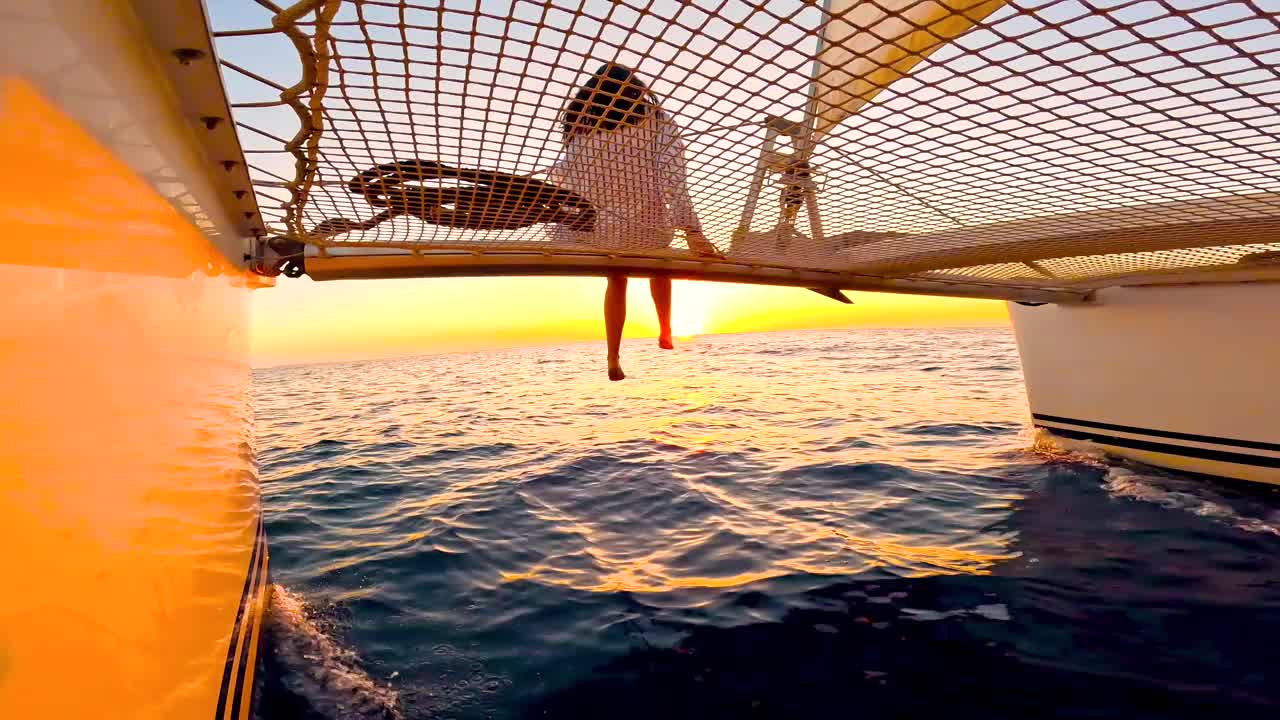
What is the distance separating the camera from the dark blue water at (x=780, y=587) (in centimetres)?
208

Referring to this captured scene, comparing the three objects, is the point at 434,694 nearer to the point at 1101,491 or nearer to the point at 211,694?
the point at 211,694

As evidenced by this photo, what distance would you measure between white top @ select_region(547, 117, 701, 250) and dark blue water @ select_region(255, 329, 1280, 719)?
1.82 m

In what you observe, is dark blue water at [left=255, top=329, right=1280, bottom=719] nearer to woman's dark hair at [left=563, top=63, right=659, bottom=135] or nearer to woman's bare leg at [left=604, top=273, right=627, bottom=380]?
woman's bare leg at [left=604, top=273, right=627, bottom=380]

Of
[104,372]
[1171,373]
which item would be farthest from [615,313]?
[1171,373]

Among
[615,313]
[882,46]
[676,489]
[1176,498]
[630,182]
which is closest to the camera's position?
[882,46]

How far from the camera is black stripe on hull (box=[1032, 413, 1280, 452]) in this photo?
382 cm

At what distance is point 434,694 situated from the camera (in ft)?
7.07

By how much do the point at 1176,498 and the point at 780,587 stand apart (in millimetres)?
2867

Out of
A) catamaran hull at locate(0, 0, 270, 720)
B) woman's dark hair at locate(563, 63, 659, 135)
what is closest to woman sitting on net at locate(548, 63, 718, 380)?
woman's dark hair at locate(563, 63, 659, 135)

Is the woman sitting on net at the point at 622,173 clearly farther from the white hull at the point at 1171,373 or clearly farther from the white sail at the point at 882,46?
the white hull at the point at 1171,373

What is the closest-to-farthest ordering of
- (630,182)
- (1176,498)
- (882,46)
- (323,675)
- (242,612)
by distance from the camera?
(882,46), (242,612), (323,675), (630,182), (1176,498)

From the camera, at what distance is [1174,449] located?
4262mm

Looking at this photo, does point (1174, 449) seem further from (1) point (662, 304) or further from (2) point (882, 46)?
(2) point (882, 46)

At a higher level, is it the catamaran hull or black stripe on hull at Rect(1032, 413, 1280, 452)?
the catamaran hull
